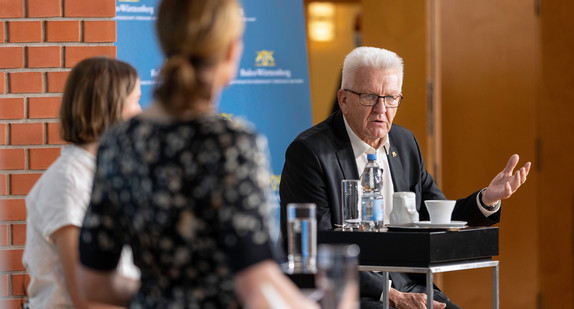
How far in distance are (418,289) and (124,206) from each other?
181cm

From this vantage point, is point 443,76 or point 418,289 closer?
point 418,289

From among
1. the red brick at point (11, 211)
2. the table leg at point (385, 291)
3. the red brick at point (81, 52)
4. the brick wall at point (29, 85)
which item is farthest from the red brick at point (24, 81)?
the table leg at point (385, 291)

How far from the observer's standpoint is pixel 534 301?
4.62 m

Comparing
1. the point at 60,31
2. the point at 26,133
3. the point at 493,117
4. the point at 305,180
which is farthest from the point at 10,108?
the point at 493,117

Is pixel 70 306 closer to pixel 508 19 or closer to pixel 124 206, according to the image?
pixel 124 206

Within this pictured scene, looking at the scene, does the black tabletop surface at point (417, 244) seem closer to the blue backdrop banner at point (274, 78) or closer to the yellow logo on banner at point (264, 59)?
the blue backdrop banner at point (274, 78)

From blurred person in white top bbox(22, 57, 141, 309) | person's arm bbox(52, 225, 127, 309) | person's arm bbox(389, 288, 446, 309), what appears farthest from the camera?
person's arm bbox(389, 288, 446, 309)

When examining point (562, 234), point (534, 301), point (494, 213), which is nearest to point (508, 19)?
point (562, 234)

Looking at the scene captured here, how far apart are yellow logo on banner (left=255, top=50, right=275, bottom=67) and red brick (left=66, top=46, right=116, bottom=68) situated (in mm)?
886

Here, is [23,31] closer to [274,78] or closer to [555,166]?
[274,78]

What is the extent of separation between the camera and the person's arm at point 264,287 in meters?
1.18

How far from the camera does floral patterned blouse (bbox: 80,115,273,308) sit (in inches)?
47.9

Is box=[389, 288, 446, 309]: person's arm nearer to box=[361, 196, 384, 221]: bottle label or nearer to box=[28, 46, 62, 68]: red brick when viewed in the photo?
box=[361, 196, 384, 221]: bottle label

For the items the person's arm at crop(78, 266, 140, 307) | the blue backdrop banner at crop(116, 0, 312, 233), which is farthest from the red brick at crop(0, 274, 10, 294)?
the person's arm at crop(78, 266, 140, 307)
